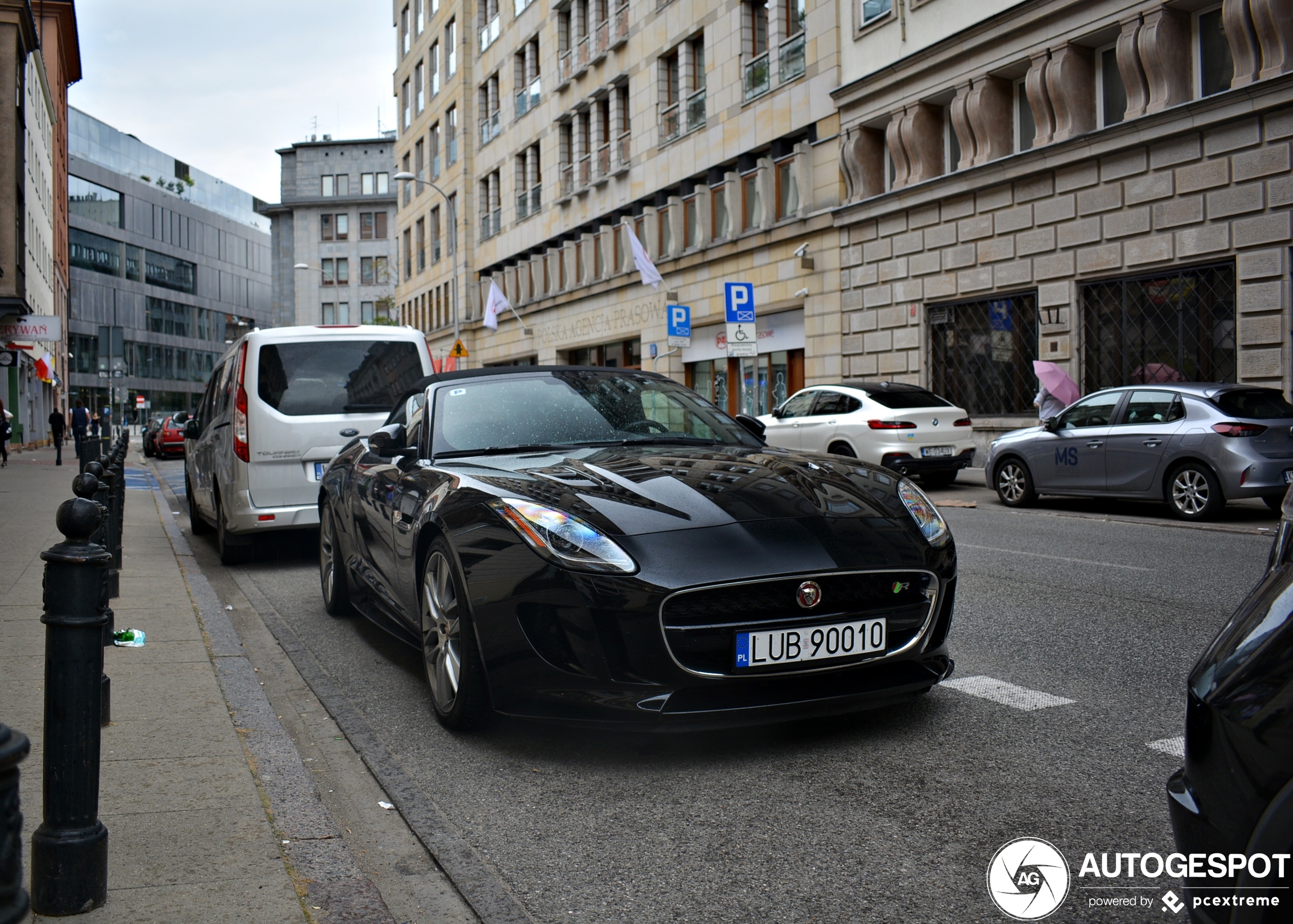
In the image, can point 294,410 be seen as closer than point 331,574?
No

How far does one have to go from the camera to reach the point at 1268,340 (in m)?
16.6

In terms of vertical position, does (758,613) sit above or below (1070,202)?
below

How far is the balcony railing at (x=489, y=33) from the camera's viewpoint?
46.4 m

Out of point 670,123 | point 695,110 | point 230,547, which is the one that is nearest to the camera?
point 230,547

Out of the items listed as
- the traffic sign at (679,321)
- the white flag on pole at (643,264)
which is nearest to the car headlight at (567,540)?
the traffic sign at (679,321)

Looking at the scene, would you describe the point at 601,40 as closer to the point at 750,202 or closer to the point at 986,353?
the point at 750,202

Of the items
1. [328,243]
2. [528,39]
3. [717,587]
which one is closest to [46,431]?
[528,39]

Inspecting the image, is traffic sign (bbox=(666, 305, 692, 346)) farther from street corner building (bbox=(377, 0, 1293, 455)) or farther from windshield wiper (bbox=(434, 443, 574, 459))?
windshield wiper (bbox=(434, 443, 574, 459))

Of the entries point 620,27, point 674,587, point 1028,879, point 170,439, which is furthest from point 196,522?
point 170,439

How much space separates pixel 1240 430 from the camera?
11.9m

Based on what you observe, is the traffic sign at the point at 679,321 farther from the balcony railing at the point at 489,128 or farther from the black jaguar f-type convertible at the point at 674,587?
the black jaguar f-type convertible at the point at 674,587

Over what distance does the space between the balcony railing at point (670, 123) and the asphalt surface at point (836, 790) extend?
90.8ft

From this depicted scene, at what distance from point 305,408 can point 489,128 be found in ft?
131

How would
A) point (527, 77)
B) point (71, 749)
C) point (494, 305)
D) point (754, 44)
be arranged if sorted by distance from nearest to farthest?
point (71, 749), point (754, 44), point (494, 305), point (527, 77)
